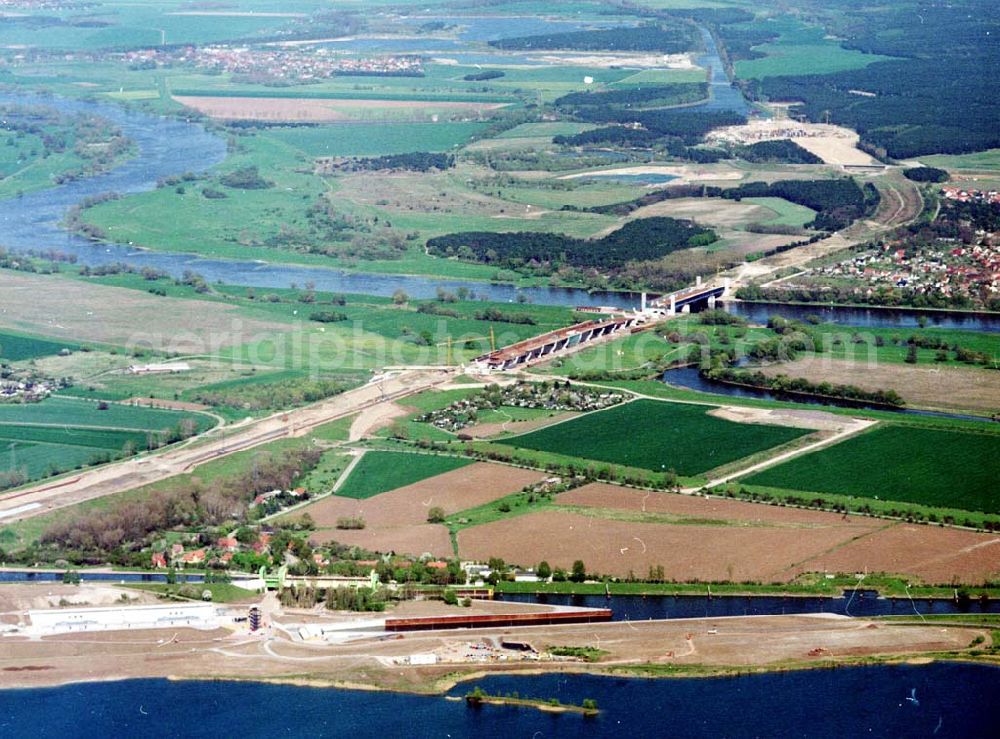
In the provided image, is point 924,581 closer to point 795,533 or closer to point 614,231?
point 795,533

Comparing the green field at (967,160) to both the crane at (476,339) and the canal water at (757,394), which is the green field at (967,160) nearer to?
the crane at (476,339)

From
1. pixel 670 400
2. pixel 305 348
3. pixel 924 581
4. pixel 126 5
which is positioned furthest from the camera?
pixel 126 5

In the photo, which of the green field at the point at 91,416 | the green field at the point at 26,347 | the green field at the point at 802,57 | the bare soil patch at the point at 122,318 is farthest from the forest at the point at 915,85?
the green field at the point at 91,416

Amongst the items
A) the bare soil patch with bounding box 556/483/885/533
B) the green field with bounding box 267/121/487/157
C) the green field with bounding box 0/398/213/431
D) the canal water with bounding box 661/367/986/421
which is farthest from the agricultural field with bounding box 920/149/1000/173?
the green field with bounding box 0/398/213/431

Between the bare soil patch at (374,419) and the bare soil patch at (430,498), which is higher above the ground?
the bare soil patch at (374,419)

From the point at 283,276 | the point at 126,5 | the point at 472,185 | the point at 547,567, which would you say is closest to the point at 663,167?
the point at 472,185

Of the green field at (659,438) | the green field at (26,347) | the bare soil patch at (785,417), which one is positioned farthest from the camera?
the green field at (26,347)
